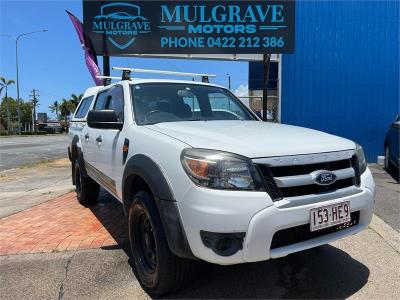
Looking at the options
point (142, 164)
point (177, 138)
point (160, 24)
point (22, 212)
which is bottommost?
point (22, 212)

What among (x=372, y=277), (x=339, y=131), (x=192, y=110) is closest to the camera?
(x=372, y=277)

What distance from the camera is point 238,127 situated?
3760 mm

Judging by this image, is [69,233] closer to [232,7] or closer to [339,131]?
[232,7]

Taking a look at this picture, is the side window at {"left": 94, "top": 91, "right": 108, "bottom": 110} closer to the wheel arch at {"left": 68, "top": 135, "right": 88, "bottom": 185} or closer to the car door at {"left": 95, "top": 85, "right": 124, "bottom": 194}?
the car door at {"left": 95, "top": 85, "right": 124, "bottom": 194}

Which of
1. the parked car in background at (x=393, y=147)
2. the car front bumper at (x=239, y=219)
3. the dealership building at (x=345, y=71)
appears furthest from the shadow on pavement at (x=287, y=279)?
the dealership building at (x=345, y=71)

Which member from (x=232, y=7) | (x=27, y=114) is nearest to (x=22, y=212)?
(x=232, y=7)

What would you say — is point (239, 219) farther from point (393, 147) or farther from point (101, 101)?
point (393, 147)

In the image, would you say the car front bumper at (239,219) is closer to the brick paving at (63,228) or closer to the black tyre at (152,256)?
the black tyre at (152,256)

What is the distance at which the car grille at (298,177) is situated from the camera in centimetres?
281

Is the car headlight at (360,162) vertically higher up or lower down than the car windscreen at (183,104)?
lower down

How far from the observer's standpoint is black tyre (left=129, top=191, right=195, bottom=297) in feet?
10.1

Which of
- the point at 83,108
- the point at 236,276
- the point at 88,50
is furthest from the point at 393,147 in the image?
the point at 88,50

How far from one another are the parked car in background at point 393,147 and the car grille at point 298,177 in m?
6.41

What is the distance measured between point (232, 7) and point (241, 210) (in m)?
8.10
